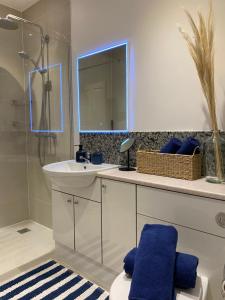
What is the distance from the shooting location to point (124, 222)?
1.50 meters

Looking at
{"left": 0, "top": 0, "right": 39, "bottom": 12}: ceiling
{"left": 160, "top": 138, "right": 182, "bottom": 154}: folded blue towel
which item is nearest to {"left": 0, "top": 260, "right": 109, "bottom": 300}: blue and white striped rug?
{"left": 160, "top": 138, "right": 182, "bottom": 154}: folded blue towel

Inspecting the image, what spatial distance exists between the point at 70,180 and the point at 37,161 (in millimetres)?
1248

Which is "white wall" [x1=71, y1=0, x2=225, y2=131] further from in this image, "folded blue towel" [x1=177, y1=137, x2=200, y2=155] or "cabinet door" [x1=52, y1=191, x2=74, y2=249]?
"cabinet door" [x1=52, y1=191, x2=74, y2=249]

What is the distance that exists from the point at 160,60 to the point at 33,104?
165cm

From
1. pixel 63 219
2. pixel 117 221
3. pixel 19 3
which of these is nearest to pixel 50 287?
pixel 63 219

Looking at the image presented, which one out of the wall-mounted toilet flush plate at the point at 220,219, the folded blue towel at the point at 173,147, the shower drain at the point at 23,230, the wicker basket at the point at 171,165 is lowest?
the shower drain at the point at 23,230

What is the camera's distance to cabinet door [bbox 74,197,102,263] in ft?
5.51

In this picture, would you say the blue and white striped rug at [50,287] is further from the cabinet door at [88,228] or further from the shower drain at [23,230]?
the shower drain at [23,230]

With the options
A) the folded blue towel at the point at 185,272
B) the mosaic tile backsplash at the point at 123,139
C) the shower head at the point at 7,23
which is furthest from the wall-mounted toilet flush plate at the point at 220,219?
the shower head at the point at 7,23

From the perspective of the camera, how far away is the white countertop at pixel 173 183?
113 centimetres

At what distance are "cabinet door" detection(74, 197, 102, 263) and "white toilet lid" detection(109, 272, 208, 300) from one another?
554mm

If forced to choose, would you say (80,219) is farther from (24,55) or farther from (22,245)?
(24,55)

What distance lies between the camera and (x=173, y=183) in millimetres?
1305

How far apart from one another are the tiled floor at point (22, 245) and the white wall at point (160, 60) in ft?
4.96
